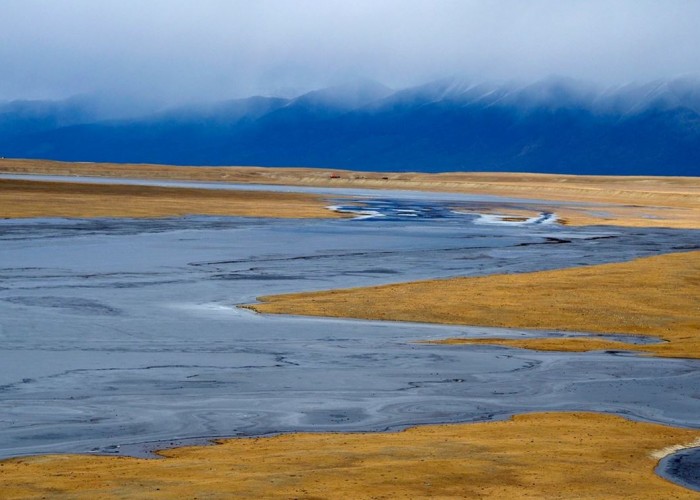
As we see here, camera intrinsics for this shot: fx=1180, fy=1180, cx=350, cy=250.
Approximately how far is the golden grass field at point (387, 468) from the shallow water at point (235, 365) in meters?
1.00

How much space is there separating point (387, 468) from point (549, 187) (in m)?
131

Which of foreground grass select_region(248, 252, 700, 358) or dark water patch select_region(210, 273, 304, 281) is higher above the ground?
dark water patch select_region(210, 273, 304, 281)

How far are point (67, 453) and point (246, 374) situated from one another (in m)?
6.04

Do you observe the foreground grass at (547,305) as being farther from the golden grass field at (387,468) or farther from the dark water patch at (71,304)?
the golden grass field at (387,468)

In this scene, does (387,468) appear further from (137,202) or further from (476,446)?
(137,202)

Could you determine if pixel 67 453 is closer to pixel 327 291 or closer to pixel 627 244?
pixel 327 291

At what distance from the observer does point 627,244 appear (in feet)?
174

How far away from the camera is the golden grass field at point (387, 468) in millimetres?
12898

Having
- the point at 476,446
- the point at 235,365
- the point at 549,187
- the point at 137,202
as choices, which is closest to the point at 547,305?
the point at 235,365

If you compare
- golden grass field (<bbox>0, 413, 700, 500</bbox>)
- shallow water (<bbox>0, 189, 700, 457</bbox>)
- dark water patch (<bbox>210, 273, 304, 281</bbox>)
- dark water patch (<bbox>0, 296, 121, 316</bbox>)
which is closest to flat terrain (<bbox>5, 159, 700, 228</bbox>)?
dark water patch (<bbox>210, 273, 304, 281</bbox>)

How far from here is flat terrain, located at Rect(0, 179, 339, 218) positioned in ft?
219

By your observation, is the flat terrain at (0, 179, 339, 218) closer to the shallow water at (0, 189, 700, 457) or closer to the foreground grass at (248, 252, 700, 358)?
the shallow water at (0, 189, 700, 457)

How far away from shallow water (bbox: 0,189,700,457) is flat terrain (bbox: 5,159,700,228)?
128ft

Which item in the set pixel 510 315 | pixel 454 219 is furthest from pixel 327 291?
pixel 454 219
